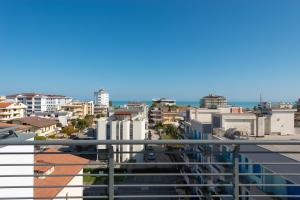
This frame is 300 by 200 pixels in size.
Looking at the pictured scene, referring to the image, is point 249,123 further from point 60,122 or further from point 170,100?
point 170,100

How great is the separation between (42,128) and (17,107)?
15633 millimetres

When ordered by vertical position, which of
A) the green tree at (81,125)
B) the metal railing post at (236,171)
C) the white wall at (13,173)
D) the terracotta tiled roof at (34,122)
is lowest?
the green tree at (81,125)

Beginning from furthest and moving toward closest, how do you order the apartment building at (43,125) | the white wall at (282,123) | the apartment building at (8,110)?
the apartment building at (8,110) → the apartment building at (43,125) → the white wall at (282,123)

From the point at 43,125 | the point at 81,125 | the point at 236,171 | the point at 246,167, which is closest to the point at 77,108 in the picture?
the point at 81,125

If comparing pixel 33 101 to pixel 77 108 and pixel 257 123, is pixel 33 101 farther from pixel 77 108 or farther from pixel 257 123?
pixel 257 123

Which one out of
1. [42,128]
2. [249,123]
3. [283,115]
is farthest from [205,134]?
[42,128]

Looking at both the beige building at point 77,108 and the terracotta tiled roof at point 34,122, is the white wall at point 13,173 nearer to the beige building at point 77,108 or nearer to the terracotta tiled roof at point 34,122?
the terracotta tiled roof at point 34,122

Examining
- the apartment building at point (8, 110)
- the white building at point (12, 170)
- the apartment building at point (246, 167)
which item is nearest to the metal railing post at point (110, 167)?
the apartment building at point (246, 167)

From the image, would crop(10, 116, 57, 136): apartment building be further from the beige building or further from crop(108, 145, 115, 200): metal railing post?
crop(108, 145, 115, 200): metal railing post

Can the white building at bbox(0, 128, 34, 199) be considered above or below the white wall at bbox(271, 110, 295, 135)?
above

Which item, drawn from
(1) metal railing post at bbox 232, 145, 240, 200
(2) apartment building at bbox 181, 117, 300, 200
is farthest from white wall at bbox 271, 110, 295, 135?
(1) metal railing post at bbox 232, 145, 240, 200

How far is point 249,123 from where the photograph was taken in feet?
97.8

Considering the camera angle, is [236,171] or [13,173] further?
[13,173]

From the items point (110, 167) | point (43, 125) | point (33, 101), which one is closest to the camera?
point (110, 167)
